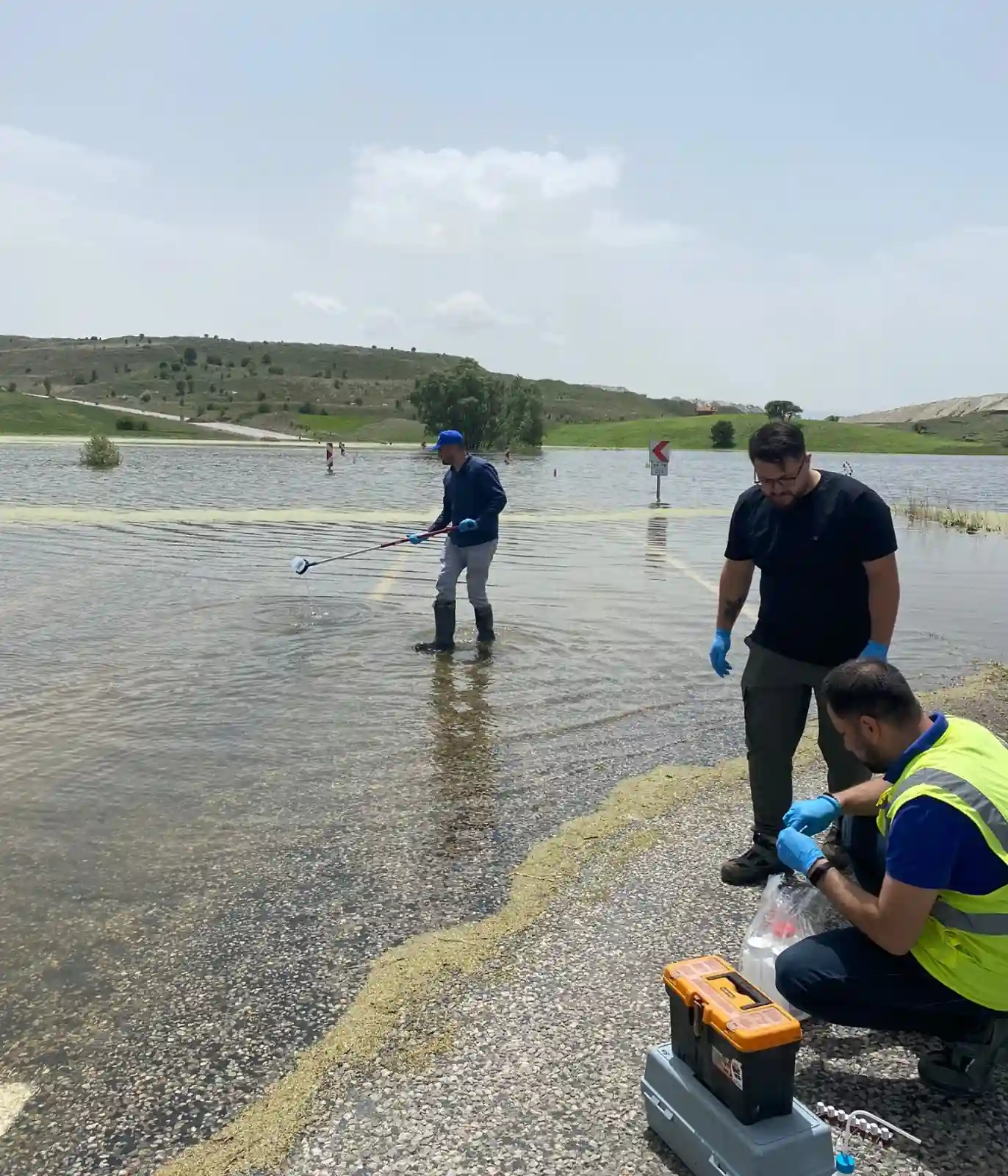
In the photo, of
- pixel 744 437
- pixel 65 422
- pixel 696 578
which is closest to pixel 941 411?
pixel 744 437

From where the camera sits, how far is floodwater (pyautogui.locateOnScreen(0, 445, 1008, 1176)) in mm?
3459

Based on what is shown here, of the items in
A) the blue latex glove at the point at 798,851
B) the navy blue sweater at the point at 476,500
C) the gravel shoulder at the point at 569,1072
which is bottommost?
the gravel shoulder at the point at 569,1072

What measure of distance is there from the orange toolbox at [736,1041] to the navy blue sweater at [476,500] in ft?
22.4

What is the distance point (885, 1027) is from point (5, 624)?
9.83 metres

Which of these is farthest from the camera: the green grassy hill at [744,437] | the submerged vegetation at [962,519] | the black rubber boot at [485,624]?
the green grassy hill at [744,437]

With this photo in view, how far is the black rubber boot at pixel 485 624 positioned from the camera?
9.76 metres

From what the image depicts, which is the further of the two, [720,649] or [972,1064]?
[720,649]

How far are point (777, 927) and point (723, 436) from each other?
104m

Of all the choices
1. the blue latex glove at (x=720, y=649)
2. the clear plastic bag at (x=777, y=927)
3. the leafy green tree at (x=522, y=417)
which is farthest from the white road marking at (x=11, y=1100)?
the leafy green tree at (x=522, y=417)

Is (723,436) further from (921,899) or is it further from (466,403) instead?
(921,899)

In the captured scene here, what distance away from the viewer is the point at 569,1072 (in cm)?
310

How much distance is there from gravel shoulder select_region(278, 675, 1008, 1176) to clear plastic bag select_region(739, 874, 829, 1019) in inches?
8.4

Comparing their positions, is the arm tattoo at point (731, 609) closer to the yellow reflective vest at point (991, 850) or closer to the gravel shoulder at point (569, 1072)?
the gravel shoulder at point (569, 1072)

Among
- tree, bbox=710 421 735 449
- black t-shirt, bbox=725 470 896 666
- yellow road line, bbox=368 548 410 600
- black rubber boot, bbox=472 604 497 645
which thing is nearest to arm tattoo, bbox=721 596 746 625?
black t-shirt, bbox=725 470 896 666
